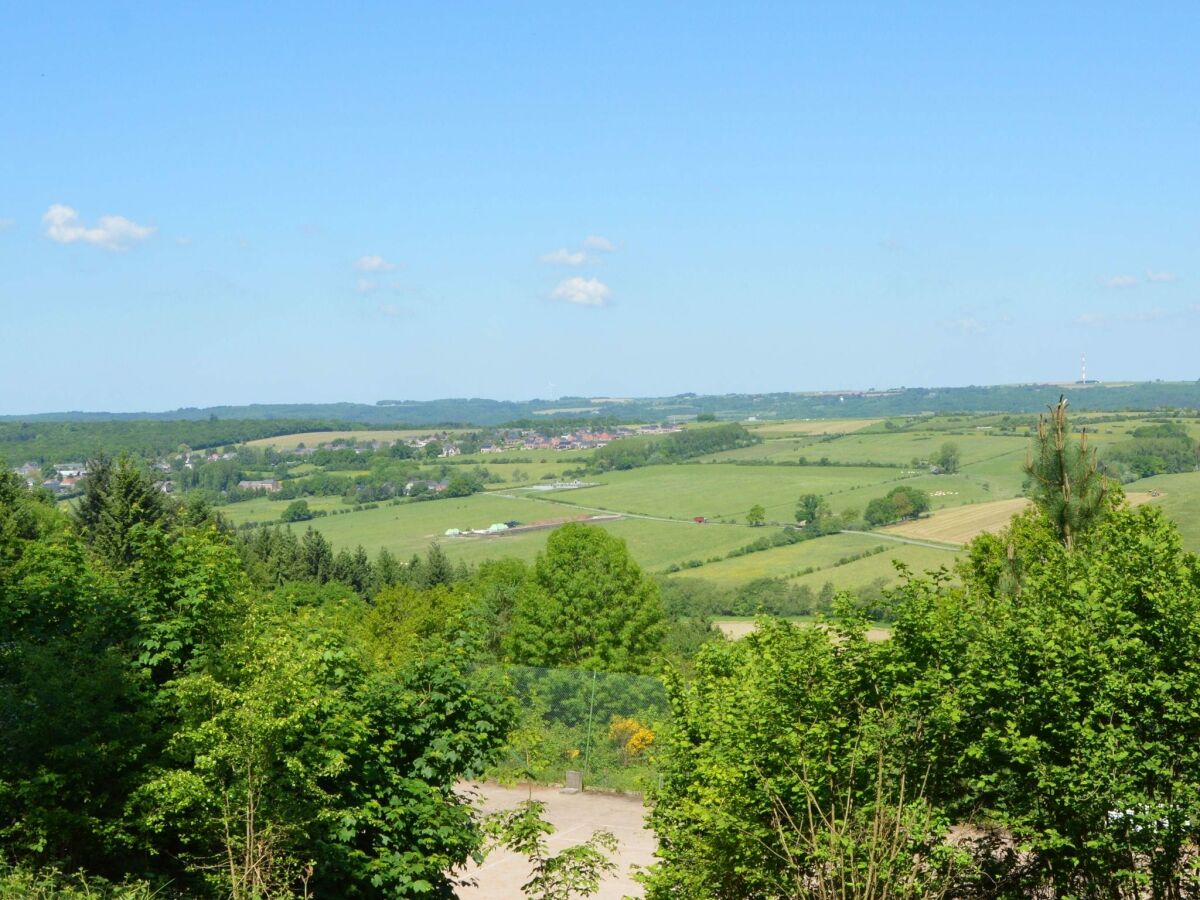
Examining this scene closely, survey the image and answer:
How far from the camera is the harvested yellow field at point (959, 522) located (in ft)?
270

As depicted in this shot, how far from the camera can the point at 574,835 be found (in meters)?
25.9

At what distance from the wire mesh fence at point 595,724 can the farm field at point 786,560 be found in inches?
2016

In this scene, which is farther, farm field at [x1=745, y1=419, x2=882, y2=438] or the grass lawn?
farm field at [x1=745, y1=419, x2=882, y2=438]

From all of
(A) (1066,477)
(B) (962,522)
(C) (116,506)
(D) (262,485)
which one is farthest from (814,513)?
(A) (1066,477)

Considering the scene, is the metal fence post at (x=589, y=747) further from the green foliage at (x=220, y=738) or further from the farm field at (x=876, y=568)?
the farm field at (x=876, y=568)

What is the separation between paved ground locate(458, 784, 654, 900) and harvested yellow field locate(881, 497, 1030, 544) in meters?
54.3

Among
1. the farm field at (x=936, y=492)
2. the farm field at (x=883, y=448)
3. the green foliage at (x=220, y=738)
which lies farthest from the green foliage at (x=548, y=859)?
the farm field at (x=883, y=448)

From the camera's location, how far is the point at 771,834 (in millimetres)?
13211

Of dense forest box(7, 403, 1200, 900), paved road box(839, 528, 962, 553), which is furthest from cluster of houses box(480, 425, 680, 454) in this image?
dense forest box(7, 403, 1200, 900)

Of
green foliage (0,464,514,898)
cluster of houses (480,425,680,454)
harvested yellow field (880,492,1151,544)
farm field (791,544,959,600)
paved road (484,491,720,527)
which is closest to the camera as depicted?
green foliage (0,464,514,898)

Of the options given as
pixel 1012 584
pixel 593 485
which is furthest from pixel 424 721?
pixel 593 485

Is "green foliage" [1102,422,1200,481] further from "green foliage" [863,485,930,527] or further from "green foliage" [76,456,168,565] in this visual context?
"green foliage" [76,456,168,565]

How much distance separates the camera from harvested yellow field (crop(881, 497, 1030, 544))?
82.2 meters

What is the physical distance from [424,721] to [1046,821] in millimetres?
7504
